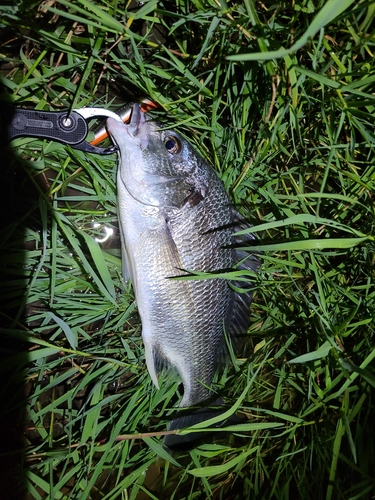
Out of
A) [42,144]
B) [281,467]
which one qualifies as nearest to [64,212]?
Result: [42,144]

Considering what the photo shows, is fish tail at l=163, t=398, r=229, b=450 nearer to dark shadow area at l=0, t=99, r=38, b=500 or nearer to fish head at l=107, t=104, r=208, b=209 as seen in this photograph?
dark shadow area at l=0, t=99, r=38, b=500

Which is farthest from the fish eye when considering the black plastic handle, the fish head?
the black plastic handle

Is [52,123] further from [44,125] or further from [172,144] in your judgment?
[172,144]

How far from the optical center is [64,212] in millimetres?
1770

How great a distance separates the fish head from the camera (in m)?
1.54

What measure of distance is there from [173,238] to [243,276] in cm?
40

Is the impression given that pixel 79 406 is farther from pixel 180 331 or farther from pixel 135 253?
pixel 135 253

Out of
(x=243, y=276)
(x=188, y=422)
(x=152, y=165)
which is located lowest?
(x=188, y=422)

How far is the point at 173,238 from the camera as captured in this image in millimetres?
1573

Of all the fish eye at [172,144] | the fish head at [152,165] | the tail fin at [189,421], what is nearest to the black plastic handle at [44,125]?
the fish head at [152,165]

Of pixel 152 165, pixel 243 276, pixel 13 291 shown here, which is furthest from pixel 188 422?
pixel 152 165

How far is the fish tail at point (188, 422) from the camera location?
1.75 m

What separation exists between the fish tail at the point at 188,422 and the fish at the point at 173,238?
23mm

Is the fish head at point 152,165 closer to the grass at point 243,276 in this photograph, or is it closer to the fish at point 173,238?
the fish at point 173,238
